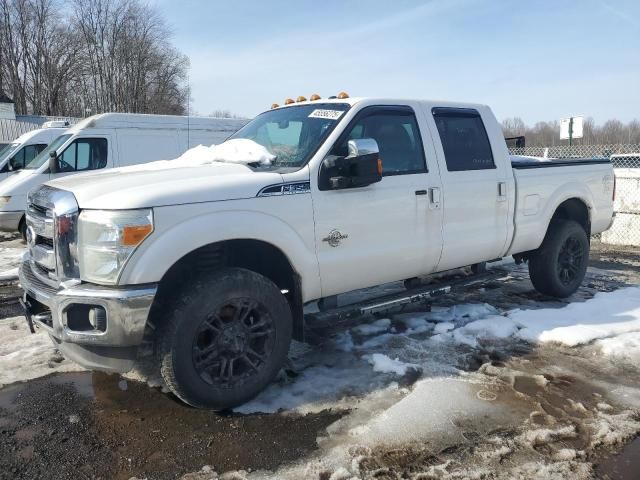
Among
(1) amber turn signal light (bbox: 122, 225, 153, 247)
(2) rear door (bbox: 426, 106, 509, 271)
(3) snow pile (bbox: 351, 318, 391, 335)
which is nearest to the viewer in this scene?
(1) amber turn signal light (bbox: 122, 225, 153, 247)

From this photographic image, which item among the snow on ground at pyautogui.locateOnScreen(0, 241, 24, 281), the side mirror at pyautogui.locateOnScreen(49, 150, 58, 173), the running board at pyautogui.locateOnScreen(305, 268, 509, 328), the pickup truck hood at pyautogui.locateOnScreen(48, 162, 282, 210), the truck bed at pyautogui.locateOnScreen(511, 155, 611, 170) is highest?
the side mirror at pyautogui.locateOnScreen(49, 150, 58, 173)

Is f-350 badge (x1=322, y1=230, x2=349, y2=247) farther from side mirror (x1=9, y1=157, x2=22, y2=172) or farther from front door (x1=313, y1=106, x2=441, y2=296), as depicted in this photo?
side mirror (x1=9, y1=157, x2=22, y2=172)

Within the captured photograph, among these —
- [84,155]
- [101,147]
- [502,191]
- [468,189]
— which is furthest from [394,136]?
[101,147]

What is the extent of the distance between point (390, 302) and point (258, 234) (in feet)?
4.84

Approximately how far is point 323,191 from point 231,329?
44.8 inches

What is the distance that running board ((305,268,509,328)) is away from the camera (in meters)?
4.01

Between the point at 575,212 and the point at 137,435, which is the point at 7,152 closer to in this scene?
the point at 137,435

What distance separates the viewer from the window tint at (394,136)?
13.9 feet

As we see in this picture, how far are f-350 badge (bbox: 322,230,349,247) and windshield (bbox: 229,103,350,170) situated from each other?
529 mm

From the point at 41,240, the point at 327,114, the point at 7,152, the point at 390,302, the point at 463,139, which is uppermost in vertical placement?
the point at 7,152

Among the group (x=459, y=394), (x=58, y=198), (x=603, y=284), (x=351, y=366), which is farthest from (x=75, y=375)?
(x=603, y=284)

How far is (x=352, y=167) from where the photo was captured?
12.4 ft

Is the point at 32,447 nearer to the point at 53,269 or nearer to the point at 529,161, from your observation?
the point at 53,269

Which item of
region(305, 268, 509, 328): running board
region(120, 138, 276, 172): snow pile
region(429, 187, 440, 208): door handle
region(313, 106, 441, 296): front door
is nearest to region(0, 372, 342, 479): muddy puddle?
region(305, 268, 509, 328): running board
